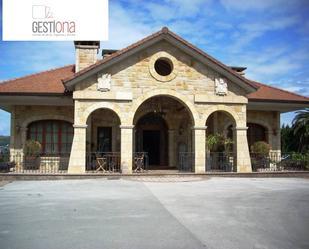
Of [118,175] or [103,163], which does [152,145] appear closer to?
[103,163]

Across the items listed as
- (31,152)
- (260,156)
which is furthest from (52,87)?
(260,156)

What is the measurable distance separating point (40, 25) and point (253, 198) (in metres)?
6.97

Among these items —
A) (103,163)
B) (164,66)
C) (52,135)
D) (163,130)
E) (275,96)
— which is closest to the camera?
(103,163)

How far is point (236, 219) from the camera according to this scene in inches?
281

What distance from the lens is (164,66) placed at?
18281 millimetres

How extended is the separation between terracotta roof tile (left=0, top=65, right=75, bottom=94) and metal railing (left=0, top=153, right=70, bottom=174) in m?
3.16

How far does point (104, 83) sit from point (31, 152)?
5.12 meters

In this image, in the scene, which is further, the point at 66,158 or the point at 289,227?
the point at 66,158

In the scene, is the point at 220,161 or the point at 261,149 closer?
the point at 220,161

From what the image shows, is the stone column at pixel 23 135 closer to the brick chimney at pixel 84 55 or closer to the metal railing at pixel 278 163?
the brick chimney at pixel 84 55

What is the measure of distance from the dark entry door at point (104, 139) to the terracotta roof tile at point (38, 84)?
3215mm

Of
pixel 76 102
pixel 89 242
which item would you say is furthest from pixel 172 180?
pixel 89 242

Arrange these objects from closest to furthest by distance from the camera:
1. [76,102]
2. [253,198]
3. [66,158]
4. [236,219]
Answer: [236,219], [253,198], [76,102], [66,158]

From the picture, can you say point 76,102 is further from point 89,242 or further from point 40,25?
point 89,242
